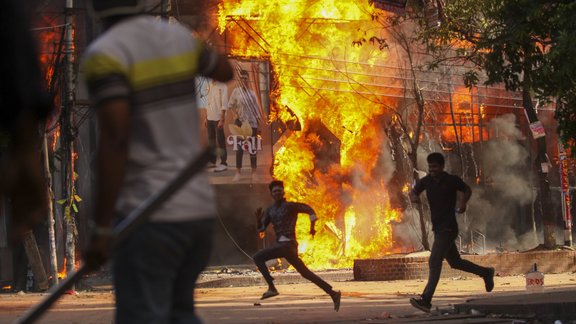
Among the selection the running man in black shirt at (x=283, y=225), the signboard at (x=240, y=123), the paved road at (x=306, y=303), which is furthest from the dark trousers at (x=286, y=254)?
the signboard at (x=240, y=123)

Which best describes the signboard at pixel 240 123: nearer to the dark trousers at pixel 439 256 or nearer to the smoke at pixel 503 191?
the smoke at pixel 503 191

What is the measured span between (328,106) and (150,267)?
31.6m

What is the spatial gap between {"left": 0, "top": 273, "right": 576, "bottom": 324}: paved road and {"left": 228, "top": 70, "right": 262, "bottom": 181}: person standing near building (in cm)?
614

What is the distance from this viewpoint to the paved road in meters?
14.8

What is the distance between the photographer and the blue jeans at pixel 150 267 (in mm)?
4453

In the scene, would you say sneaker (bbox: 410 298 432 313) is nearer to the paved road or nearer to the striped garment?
the paved road

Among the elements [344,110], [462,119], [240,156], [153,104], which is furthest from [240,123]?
[153,104]

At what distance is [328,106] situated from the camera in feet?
118

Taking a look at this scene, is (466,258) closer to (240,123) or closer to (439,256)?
(240,123)

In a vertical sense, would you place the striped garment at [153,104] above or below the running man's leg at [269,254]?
above

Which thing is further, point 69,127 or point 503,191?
point 503,191

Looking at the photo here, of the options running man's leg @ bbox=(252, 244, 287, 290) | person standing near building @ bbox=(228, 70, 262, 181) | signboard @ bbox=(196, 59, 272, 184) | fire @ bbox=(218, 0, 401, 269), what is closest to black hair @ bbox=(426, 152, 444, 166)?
running man's leg @ bbox=(252, 244, 287, 290)

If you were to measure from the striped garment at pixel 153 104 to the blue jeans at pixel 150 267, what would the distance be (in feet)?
0.18

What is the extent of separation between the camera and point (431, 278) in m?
13.9
